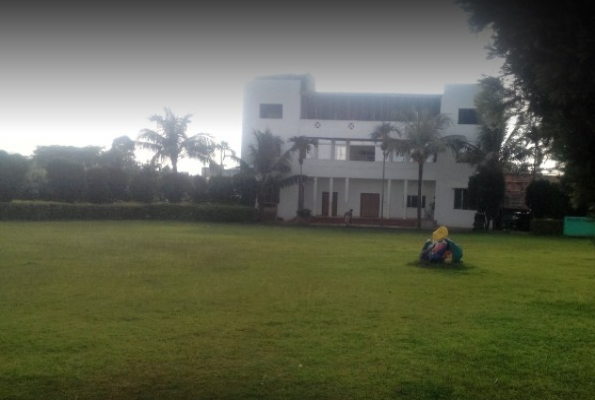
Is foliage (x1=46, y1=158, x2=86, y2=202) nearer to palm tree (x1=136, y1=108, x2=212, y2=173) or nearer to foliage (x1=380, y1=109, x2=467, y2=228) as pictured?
palm tree (x1=136, y1=108, x2=212, y2=173)

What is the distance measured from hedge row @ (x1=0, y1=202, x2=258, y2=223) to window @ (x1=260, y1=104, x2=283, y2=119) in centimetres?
Result: 704

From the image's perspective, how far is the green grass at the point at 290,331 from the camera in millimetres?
6105

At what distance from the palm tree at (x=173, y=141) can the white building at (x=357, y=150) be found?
3.91 metres

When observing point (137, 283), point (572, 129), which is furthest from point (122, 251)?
point (572, 129)

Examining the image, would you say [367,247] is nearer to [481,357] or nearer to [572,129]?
[481,357]

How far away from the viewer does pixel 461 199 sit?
44.2 metres

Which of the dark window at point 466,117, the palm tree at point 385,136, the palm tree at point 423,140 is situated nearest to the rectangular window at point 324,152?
the palm tree at point 385,136

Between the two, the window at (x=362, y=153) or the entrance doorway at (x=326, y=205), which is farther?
the window at (x=362, y=153)

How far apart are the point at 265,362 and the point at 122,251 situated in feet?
45.4

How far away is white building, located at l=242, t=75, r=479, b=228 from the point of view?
44281 millimetres

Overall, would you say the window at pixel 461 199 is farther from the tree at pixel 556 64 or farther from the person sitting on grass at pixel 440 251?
the tree at pixel 556 64

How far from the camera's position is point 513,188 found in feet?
154

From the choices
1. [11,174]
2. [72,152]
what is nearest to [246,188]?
[11,174]

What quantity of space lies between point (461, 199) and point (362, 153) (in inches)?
317
